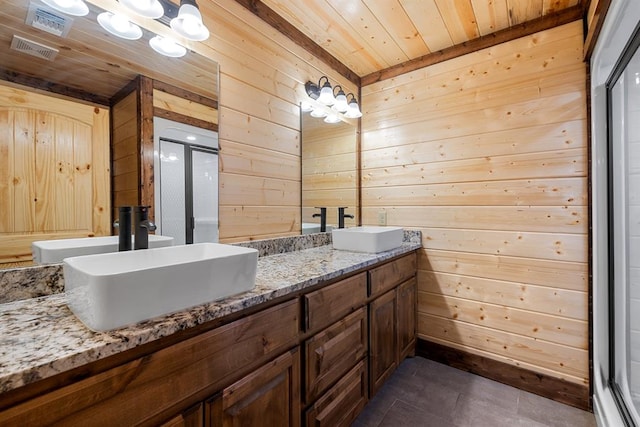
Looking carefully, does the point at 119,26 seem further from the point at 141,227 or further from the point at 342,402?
the point at 342,402

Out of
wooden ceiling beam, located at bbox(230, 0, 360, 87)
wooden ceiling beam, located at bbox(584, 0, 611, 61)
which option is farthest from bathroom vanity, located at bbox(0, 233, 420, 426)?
wooden ceiling beam, located at bbox(584, 0, 611, 61)

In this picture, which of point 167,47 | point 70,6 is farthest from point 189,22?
point 70,6

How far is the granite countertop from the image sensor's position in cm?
56

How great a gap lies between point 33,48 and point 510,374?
2854mm

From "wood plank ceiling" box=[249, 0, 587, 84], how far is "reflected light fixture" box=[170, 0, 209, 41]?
0.50 metres

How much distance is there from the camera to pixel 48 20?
3.31 feet

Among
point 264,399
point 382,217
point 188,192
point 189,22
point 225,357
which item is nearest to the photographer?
point 225,357

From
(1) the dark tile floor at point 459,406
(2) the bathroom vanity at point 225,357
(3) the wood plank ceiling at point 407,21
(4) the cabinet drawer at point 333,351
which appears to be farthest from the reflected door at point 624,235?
(4) the cabinet drawer at point 333,351

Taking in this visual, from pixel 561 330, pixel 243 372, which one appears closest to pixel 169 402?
pixel 243 372

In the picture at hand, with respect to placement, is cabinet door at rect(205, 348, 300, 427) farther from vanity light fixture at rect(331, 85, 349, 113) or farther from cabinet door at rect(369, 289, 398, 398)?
vanity light fixture at rect(331, 85, 349, 113)

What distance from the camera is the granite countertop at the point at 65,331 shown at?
0.56 meters

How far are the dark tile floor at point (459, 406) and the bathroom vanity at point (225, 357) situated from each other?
22 centimetres

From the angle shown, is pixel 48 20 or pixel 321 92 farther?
pixel 321 92

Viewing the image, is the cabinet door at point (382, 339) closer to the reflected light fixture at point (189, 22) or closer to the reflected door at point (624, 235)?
the reflected door at point (624, 235)
